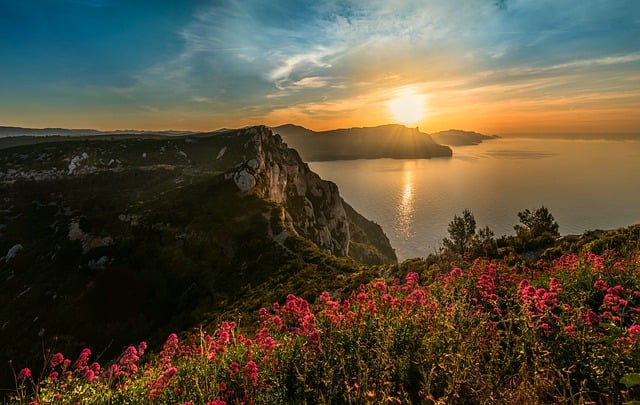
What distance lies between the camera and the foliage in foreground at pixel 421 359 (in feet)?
14.6

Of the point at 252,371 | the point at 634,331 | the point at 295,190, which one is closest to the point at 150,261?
the point at 252,371

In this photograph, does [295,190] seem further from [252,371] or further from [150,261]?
[252,371]

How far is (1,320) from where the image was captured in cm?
3158

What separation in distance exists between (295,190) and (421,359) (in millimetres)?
77698

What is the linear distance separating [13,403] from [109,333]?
26353 millimetres

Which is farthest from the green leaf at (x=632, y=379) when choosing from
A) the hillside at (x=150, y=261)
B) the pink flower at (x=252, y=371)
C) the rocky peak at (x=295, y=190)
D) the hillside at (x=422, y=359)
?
the rocky peak at (x=295, y=190)

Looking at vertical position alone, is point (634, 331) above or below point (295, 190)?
above

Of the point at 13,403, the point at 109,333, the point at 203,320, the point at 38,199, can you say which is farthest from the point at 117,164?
the point at 13,403

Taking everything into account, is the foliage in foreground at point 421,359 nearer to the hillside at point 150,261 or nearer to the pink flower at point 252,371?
the pink flower at point 252,371

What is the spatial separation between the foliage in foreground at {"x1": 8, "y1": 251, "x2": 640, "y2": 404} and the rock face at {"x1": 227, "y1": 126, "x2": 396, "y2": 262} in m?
46.5

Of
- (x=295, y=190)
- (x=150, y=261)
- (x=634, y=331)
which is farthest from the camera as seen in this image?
(x=295, y=190)

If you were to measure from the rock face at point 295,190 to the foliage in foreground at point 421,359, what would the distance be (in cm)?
4648

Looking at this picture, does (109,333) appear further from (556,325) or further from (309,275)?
(556,325)

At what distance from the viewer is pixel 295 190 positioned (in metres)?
82.5
